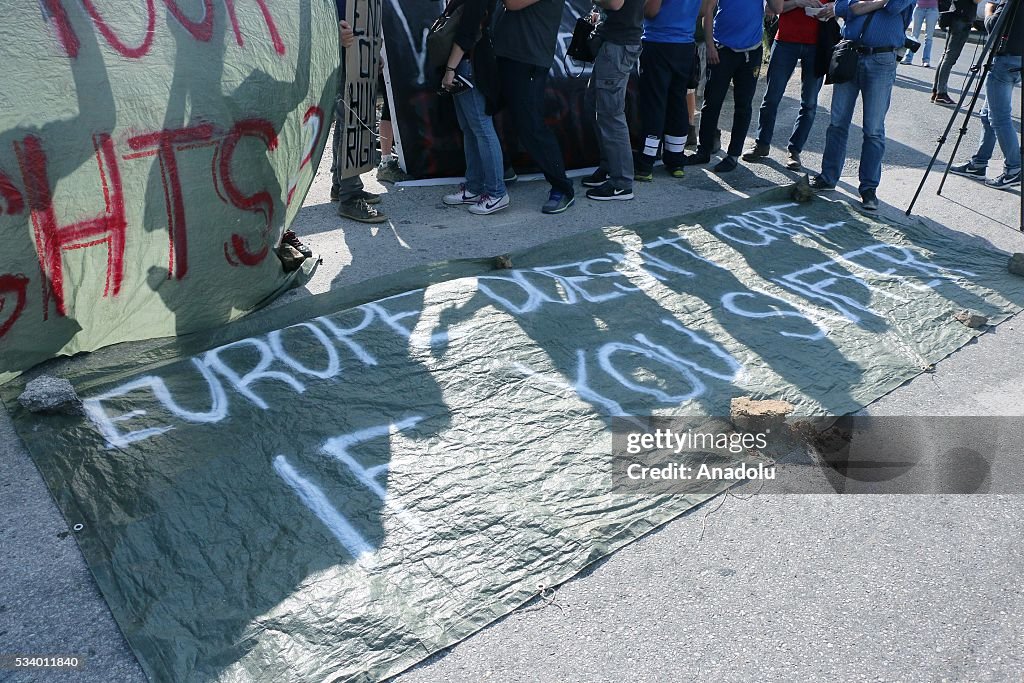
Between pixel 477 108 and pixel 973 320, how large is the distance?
124 inches

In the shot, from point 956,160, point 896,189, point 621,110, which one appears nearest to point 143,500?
point 621,110

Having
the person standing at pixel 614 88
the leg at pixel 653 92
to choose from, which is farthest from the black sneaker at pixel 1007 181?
the person standing at pixel 614 88

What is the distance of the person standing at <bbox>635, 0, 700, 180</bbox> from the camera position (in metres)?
5.95

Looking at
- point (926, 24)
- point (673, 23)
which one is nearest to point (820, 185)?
point (673, 23)

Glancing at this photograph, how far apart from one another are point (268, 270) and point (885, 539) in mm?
2863

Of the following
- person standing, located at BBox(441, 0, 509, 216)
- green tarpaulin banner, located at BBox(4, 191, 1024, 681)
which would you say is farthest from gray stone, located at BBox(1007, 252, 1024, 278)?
person standing, located at BBox(441, 0, 509, 216)

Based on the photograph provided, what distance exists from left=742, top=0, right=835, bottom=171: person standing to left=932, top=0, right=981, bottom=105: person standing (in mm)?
1291

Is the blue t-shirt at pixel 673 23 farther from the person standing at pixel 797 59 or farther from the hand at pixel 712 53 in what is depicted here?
the person standing at pixel 797 59

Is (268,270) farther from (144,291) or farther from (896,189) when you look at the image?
(896,189)

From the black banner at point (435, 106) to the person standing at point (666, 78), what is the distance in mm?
442

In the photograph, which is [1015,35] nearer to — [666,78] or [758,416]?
[666,78]

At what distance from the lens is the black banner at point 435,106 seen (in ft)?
18.3

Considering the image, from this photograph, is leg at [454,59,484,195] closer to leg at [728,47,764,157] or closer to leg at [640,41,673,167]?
leg at [640,41,673,167]

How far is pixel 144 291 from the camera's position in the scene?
333cm
